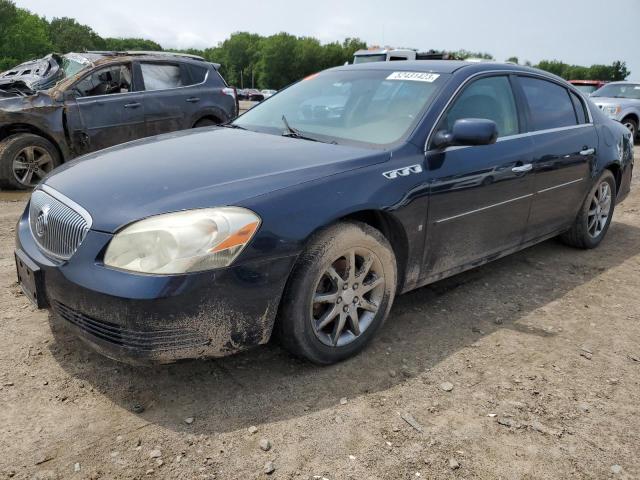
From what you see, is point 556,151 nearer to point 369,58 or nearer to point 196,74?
point 196,74

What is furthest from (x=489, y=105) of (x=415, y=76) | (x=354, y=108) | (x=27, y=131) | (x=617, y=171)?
(x=27, y=131)

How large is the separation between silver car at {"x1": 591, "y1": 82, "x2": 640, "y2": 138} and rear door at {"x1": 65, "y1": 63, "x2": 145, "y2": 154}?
410 inches

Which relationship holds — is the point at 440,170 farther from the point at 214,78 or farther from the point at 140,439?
the point at 214,78

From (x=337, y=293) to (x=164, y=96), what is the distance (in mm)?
5852

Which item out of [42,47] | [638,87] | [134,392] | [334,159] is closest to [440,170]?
[334,159]

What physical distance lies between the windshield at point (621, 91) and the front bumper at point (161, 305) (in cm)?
1490

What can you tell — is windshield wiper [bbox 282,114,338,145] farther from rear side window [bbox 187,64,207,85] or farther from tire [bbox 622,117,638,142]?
tire [bbox 622,117,638,142]

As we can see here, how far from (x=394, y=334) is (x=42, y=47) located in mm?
81903

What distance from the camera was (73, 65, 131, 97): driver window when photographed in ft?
23.7

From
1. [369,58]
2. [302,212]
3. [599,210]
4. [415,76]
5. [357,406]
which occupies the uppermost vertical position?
[369,58]

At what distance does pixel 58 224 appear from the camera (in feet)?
8.52

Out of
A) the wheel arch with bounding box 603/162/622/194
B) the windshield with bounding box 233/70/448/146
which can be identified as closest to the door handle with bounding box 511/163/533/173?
the windshield with bounding box 233/70/448/146

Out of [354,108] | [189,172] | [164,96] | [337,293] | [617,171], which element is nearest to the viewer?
[189,172]

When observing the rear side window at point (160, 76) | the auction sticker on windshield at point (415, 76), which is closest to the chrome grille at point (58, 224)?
the auction sticker on windshield at point (415, 76)
